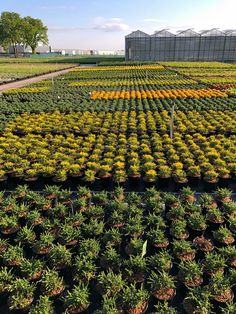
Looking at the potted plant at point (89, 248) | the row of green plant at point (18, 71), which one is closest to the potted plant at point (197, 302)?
the potted plant at point (89, 248)

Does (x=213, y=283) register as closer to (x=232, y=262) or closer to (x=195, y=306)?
(x=195, y=306)

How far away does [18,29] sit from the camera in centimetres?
10075

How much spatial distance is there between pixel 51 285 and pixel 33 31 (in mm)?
116609

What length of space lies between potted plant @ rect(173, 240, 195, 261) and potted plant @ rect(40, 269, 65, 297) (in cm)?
201

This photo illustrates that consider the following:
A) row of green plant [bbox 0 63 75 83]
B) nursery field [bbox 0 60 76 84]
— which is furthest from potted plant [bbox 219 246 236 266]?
row of green plant [bbox 0 63 75 83]

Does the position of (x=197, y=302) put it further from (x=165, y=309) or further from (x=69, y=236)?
(x=69, y=236)

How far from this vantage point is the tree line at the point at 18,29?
323 ft

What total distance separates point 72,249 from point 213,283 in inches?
103

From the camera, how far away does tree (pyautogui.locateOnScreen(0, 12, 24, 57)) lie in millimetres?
97681

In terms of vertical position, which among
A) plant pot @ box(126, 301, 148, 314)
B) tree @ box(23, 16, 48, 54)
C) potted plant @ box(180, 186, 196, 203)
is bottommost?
plant pot @ box(126, 301, 148, 314)

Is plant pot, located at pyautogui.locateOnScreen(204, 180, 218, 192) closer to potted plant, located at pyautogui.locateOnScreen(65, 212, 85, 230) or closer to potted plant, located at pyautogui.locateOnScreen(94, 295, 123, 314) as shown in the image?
potted plant, located at pyautogui.locateOnScreen(65, 212, 85, 230)

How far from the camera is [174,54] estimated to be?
6794 centimetres

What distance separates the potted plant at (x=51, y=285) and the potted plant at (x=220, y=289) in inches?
89.7

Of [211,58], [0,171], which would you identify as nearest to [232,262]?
[0,171]
